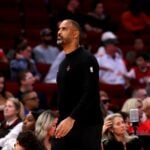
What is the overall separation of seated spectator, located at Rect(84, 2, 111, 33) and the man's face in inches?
378

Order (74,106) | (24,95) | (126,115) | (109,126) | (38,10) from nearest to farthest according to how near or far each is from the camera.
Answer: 1. (74,106)
2. (109,126)
3. (126,115)
4. (24,95)
5. (38,10)

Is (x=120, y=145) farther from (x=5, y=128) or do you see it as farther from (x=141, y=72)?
(x=141, y=72)

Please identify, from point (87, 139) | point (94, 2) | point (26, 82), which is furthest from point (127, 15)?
point (87, 139)

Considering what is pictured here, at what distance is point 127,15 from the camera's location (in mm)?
17078

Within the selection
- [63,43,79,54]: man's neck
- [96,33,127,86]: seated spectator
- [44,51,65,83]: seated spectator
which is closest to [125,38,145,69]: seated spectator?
[96,33,127,86]: seated spectator

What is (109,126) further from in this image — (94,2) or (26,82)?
(94,2)

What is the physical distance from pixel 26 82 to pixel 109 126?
3.56 metres

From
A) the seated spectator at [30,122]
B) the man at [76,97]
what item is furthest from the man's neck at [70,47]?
the seated spectator at [30,122]

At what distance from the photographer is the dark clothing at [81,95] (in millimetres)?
6512

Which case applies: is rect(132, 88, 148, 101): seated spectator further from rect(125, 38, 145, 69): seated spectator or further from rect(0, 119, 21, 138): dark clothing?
rect(0, 119, 21, 138): dark clothing

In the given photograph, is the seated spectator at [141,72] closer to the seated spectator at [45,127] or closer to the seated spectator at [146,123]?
the seated spectator at [146,123]

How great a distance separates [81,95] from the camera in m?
6.52

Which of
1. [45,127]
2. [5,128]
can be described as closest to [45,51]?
[5,128]

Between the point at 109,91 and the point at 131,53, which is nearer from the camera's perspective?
the point at 109,91
